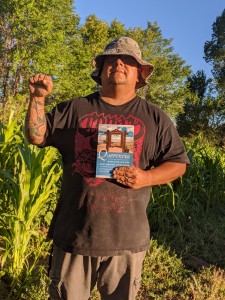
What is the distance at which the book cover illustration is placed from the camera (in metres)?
1.64

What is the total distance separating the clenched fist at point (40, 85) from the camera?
1.65 metres

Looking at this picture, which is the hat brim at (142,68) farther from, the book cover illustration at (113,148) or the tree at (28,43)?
the tree at (28,43)

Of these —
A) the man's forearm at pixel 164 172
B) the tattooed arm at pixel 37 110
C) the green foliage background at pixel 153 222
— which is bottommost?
the green foliage background at pixel 153 222

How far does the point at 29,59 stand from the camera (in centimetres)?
2497

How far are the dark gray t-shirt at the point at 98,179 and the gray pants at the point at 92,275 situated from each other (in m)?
0.06

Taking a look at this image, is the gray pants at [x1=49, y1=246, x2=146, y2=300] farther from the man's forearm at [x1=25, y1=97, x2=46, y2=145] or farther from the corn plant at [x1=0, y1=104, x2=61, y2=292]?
the corn plant at [x1=0, y1=104, x2=61, y2=292]

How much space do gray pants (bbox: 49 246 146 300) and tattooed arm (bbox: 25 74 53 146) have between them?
1.82ft

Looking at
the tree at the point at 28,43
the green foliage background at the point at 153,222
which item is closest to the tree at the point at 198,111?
the tree at the point at 28,43

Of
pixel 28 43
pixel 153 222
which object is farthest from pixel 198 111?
pixel 153 222

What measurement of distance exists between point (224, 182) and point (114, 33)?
101 ft

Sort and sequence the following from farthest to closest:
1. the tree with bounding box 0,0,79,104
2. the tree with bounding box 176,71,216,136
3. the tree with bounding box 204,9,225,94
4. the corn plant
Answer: the tree with bounding box 204,9,225,94
the tree with bounding box 176,71,216,136
the tree with bounding box 0,0,79,104
the corn plant

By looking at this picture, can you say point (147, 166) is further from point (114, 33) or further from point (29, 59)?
point (114, 33)

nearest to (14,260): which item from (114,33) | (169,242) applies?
(169,242)

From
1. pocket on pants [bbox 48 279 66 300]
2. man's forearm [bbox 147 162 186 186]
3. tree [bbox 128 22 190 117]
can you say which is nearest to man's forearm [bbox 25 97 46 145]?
man's forearm [bbox 147 162 186 186]
